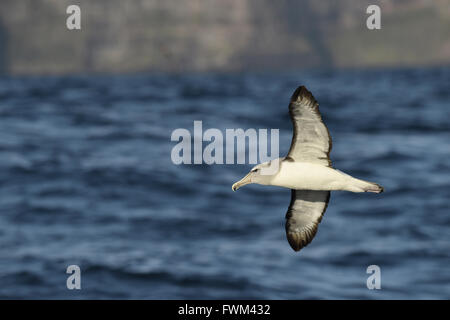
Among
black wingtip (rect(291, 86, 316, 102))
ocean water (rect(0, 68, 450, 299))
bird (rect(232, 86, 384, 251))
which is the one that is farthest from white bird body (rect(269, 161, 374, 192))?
ocean water (rect(0, 68, 450, 299))

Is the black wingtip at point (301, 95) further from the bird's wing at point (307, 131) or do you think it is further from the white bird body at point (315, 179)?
the white bird body at point (315, 179)

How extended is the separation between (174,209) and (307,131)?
23.1 meters

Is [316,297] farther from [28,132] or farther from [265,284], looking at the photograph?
[28,132]

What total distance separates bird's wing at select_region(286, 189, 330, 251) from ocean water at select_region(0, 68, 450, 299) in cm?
1178

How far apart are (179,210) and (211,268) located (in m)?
7.05

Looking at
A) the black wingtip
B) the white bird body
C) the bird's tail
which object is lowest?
the bird's tail

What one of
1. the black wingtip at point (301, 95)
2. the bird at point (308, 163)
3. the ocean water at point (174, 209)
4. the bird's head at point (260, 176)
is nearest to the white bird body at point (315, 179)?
the bird at point (308, 163)

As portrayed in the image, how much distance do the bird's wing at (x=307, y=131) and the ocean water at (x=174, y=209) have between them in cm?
1344

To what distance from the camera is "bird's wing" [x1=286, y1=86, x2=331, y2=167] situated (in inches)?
311

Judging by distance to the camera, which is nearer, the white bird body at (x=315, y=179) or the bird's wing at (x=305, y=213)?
the white bird body at (x=315, y=179)

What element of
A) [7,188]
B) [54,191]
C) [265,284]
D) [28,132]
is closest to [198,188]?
[54,191]

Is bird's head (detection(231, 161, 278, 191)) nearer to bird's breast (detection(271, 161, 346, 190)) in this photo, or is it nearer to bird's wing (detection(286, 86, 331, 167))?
bird's breast (detection(271, 161, 346, 190))

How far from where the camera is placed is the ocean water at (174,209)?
2286cm

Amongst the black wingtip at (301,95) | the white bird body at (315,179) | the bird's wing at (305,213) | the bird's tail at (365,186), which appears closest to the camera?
the black wingtip at (301,95)
